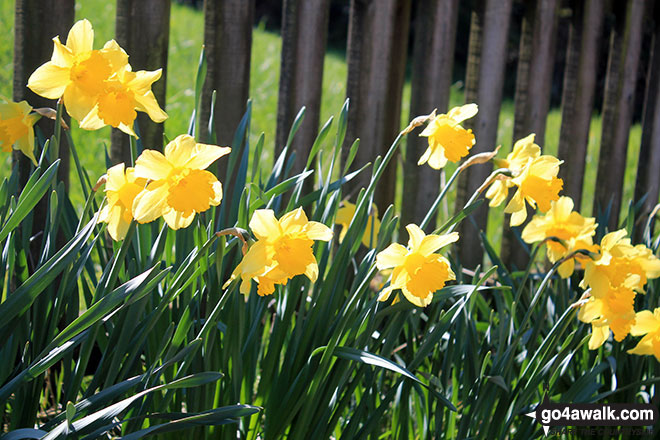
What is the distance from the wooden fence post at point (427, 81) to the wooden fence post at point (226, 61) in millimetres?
557

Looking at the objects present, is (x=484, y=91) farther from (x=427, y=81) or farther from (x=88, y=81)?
(x=88, y=81)

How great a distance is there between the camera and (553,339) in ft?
3.89

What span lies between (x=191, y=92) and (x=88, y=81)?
302 centimetres

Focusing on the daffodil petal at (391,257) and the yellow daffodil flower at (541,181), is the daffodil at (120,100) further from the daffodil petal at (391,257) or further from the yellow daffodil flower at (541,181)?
the yellow daffodil flower at (541,181)

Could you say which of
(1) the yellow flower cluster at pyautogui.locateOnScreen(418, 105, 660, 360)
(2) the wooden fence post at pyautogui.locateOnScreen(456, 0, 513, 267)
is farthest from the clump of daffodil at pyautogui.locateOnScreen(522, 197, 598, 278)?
(2) the wooden fence post at pyautogui.locateOnScreen(456, 0, 513, 267)

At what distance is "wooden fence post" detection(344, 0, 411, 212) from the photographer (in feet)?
6.13

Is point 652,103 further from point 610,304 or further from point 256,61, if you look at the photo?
point 256,61

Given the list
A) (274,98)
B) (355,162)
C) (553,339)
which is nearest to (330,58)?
(274,98)

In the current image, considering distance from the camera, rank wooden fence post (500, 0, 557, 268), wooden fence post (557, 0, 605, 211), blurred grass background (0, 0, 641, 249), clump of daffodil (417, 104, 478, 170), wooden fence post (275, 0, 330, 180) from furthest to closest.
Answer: blurred grass background (0, 0, 641, 249) < wooden fence post (557, 0, 605, 211) < wooden fence post (500, 0, 557, 268) < wooden fence post (275, 0, 330, 180) < clump of daffodil (417, 104, 478, 170)

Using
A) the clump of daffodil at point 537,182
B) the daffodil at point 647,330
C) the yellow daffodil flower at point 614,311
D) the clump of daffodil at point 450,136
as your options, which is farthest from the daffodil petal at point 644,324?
the clump of daffodil at point 450,136

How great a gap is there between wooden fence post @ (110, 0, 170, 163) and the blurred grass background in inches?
41.6

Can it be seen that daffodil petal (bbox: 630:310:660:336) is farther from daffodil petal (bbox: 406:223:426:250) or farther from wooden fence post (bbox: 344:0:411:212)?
wooden fence post (bbox: 344:0:411:212)

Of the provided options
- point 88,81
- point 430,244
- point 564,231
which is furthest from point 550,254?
point 88,81

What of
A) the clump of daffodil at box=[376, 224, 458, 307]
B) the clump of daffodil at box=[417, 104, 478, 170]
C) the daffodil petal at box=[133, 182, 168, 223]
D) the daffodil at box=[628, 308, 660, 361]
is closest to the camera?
the daffodil petal at box=[133, 182, 168, 223]
